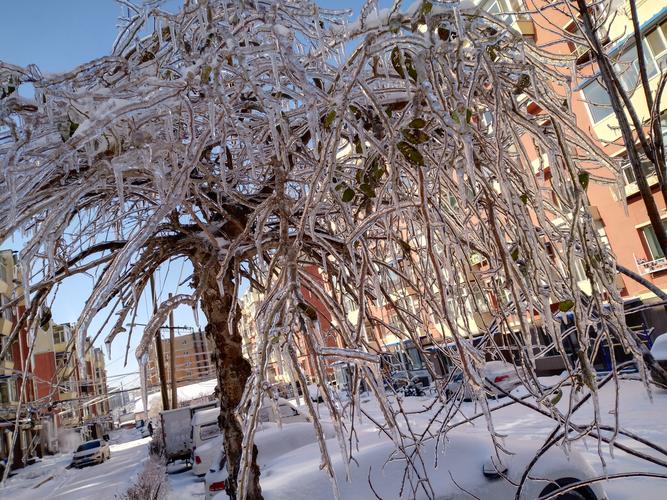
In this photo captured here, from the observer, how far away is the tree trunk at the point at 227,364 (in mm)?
3994

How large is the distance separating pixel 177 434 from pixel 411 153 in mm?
19078

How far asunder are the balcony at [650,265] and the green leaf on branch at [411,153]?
18.3 m

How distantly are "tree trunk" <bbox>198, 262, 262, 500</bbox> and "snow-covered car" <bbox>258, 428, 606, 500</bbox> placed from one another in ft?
1.58

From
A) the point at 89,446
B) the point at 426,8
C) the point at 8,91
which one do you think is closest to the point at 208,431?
the point at 8,91

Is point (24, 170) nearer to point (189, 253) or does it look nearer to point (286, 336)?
point (286, 336)

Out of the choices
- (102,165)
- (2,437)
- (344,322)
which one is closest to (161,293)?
(102,165)

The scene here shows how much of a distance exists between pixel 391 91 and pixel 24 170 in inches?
69.5

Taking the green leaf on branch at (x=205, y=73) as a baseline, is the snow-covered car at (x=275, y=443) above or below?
below

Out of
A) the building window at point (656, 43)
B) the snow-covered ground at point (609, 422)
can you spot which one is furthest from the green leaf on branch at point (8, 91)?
the building window at point (656, 43)

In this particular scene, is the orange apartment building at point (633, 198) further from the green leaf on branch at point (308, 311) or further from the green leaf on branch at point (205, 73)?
the green leaf on branch at point (308, 311)

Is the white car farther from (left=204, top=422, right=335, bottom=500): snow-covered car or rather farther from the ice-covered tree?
the ice-covered tree

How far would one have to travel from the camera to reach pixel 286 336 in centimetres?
149

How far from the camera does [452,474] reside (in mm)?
3811

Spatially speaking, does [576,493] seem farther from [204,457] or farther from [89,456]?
[89,456]
